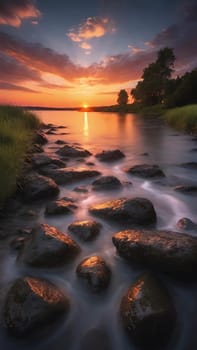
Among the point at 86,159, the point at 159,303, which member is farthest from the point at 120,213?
A: the point at 86,159

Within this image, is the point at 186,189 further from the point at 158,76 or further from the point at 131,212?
the point at 158,76

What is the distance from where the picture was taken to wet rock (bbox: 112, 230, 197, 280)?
332 cm

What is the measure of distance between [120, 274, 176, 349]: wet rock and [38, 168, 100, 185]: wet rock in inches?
209

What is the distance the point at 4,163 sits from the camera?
233 inches

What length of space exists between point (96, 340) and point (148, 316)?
2.24ft

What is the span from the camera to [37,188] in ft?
21.0

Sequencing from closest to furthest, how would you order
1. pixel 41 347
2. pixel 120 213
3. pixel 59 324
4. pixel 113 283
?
pixel 41 347, pixel 59 324, pixel 113 283, pixel 120 213

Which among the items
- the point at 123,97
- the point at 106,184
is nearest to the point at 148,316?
the point at 106,184

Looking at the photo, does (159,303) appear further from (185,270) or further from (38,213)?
(38,213)

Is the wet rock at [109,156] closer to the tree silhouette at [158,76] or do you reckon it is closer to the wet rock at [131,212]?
the wet rock at [131,212]

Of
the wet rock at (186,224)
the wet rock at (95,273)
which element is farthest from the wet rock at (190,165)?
the wet rock at (95,273)

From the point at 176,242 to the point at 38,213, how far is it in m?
3.28

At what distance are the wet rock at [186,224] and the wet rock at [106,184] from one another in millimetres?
2662

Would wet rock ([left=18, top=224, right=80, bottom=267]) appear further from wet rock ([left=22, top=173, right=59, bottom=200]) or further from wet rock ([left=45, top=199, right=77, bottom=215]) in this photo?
wet rock ([left=22, top=173, right=59, bottom=200])
